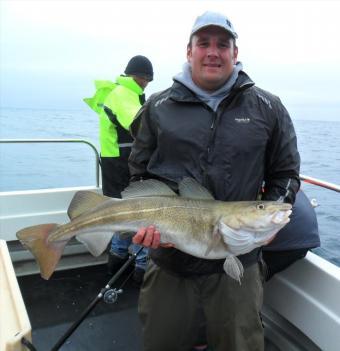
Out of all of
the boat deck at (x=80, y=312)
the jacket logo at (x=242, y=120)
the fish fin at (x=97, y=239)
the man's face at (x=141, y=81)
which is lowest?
the boat deck at (x=80, y=312)

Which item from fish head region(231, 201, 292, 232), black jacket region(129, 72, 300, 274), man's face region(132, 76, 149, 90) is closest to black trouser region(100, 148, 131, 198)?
man's face region(132, 76, 149, 90)

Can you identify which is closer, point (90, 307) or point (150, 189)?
point (150, 189)

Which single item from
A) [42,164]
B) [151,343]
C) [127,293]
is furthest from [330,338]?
[42,164]

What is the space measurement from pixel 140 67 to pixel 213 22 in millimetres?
2717

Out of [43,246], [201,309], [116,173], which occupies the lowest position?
[201,309]

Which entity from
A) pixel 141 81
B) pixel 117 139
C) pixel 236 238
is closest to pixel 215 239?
pixel 236 238

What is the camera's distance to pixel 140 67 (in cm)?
515

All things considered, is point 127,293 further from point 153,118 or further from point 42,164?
point 42,164

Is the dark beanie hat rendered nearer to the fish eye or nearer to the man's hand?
the man's hand

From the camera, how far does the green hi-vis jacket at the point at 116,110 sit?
15.6ft

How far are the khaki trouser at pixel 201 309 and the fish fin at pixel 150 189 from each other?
0.61m

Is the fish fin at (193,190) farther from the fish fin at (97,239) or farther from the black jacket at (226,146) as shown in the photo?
the fish fin at (97,239)

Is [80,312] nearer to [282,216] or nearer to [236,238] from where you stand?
[236,238]

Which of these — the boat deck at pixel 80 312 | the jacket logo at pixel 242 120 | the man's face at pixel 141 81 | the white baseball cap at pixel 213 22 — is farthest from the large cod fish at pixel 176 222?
the man's face at pixel 141 81
